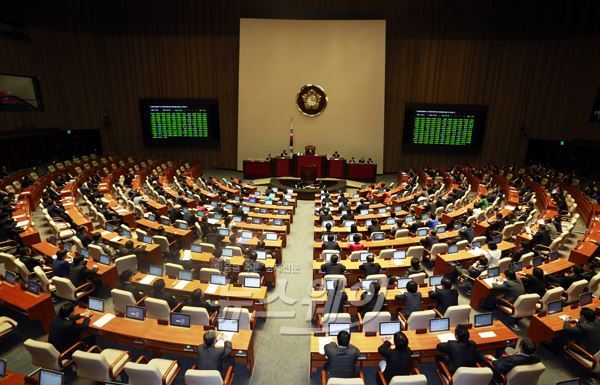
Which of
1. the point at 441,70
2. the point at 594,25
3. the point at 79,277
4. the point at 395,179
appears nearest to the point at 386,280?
the point at 79,277

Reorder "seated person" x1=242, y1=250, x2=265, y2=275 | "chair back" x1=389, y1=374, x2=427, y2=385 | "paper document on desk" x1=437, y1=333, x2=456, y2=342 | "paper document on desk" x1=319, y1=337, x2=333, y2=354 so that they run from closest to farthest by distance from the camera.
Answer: "chair back" x1=389, y1=374, x2=427, y2=385
"paper document on desk" x1=319, y1=337, x2=333, y2=354
"paper document on desk" x1=437, y1=333, x2=456, y2=342
"seated person" x1=242, y1=250, x2=265, y2=275

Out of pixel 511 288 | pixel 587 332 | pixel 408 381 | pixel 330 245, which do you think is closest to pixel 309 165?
pixel 330 245

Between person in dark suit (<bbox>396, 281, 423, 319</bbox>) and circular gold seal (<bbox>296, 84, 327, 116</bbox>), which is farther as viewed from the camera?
circular gold seal (<bbox>296, 84, 327, 116</bbox>)

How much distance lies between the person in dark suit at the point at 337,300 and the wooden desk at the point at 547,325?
3.87 meters

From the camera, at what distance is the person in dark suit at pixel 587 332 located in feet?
21.7

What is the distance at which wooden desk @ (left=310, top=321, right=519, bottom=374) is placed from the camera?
20.5ft

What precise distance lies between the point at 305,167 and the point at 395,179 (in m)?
6.94

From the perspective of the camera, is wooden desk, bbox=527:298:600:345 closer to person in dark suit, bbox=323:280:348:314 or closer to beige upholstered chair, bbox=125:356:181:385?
person in dark suit, bbox=323:280:348:314

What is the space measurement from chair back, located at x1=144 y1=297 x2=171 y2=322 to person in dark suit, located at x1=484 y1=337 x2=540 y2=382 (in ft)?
19.5

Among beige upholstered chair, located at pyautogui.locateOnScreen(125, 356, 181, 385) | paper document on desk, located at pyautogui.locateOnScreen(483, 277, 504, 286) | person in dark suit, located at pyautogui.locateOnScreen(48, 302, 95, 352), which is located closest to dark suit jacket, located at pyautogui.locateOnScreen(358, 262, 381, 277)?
paper document on desk, located at pyautogui.locateOnScreen(483, 277, 504, 286)

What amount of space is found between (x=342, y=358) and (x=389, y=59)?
77.1ft

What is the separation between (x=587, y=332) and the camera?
662cm

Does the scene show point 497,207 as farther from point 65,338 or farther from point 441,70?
point 65,338

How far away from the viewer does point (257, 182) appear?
2345 cm
